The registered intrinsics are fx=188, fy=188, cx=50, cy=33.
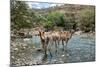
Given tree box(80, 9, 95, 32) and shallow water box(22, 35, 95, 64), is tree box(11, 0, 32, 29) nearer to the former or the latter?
shallow water box(22, 35, 95, 64)

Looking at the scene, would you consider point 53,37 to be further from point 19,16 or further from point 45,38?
point 19,16

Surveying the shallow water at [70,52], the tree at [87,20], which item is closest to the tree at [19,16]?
the shallow water at [70,52]

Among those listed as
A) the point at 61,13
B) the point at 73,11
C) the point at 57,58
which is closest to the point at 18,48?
the point at 57,58

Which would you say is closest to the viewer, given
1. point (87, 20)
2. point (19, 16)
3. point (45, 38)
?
point (19, 16)

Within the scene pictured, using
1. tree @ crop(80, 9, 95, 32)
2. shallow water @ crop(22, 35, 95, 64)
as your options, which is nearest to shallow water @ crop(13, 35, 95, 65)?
shallow water @ crop(22, 35, 95, 64)

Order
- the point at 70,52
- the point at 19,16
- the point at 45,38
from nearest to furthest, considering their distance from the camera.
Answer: the point at 19,16
the point at 45,38
the point at 70,52

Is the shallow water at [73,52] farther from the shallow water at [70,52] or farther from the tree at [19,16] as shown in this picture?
the tree at [19,16]

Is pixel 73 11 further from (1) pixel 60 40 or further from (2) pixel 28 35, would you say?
(2) pixel 28 35

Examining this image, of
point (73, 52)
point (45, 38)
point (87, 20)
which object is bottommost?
point (73, 52)

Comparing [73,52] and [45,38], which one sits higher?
[45,38]

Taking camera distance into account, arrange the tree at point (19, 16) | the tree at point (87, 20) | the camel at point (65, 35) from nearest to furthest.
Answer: the tree at point (19, 16) < the camel at point (65, 35) < the tree at point (87, 20)

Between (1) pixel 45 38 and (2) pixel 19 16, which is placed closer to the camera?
(2) pixel 19 16

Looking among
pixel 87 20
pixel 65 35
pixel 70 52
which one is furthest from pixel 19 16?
pixel 87 20

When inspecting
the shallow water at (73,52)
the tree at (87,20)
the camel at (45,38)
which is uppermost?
the tree at (87,20)
